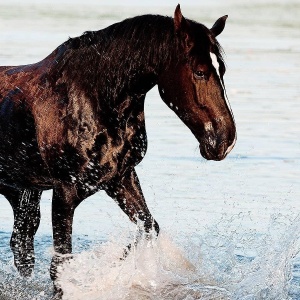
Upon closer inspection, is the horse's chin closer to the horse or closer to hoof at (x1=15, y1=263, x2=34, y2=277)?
the horse

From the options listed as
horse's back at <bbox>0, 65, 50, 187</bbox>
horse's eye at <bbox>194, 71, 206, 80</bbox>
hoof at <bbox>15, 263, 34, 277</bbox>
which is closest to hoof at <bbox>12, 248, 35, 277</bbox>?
hoof at <bbox>15, 263, 34, 277</bbox>

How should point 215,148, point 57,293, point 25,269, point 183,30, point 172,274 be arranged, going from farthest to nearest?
point 25,269, point 172,274, point 57,293, point 183,30, point 215,148

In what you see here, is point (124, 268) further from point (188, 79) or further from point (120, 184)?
point (188, 79)

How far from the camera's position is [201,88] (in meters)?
6.23

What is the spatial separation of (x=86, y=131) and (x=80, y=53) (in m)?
0.49

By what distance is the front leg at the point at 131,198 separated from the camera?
6.83m

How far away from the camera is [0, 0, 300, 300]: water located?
281 inches

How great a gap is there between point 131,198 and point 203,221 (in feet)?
7.21

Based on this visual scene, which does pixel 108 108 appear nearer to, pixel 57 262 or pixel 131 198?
pixel 131 198

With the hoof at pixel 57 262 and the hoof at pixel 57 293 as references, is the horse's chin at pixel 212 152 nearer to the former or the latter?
the hoof at pixel 57 262

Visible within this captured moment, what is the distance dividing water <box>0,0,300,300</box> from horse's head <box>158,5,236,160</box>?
3.39 feet

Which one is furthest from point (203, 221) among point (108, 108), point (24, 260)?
point (108, 108)

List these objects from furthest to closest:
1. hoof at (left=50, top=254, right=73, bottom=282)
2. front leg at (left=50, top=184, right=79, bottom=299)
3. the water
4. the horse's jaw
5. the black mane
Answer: the water, hoof at (left=50, top=254, right=73, bottom=282), front leg at (left=50, top=184, right=79, bottom=299), the black mane, the horse's jaw

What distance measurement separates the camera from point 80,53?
6688 millimetres
